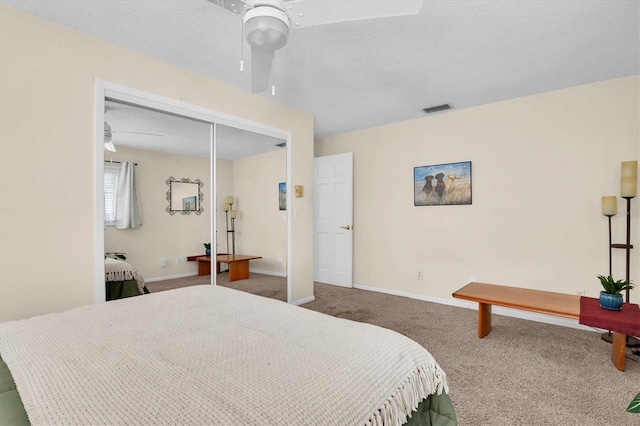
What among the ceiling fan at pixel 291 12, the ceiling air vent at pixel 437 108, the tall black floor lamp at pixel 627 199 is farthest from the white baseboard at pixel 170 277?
the tall black floor lamp at pixel 627 199

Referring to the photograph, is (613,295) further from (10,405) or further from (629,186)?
(10,405)

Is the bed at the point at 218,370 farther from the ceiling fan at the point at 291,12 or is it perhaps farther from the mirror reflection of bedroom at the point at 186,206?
the ceiling fan at the point at 291,12

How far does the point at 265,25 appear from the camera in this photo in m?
1.54

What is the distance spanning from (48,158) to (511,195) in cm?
433

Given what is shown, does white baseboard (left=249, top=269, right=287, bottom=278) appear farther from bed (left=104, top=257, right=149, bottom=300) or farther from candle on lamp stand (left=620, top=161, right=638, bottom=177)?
candle on lamp stand (left=620, top=161, right=638, bottom=177)

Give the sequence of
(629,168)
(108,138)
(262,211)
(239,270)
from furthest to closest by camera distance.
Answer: (262,211)
(239,270)
(629,168)
(108,138)

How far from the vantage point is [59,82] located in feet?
7.13

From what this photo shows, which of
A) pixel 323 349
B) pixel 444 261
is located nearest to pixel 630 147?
pixel 444 261

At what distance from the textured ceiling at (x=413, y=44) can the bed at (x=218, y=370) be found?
195 cm

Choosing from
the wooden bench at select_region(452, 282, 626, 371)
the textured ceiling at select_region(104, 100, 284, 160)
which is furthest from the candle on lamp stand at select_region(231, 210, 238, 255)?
the wooden bench at select_region(452, 282, 626, 371)

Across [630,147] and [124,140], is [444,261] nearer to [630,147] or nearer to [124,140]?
[630,147]

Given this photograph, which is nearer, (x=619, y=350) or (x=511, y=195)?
(x=619, y=350)

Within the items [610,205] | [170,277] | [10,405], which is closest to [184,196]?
[170,277]

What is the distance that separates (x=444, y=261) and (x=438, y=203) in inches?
30.2
